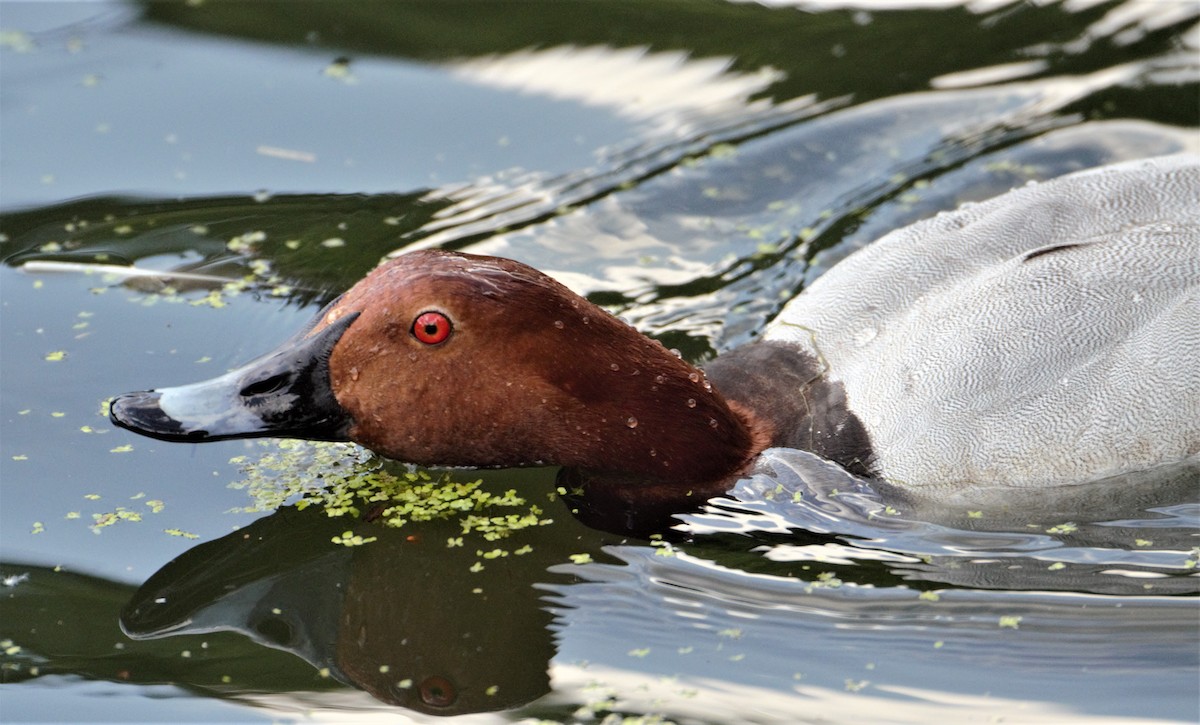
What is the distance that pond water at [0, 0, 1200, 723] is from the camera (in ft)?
14.1

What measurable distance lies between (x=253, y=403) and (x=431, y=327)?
630 millimetres

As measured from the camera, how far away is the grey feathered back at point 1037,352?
4746mm

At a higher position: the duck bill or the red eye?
the red eye

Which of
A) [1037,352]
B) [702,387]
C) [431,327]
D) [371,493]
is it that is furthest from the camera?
[371,493]

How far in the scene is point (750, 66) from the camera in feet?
27.2

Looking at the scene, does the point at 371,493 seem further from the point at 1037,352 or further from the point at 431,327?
the point at 1037,352

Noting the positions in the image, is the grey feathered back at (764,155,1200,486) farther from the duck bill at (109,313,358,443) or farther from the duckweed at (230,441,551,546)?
the duck bill at (109,313,358,443)

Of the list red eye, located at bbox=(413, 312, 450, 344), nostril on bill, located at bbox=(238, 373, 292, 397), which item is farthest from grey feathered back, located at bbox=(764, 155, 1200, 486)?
nostril on bill, located at bbox=(238, 373, 292, 397)

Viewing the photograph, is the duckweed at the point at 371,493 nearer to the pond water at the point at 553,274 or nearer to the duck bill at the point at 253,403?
the pond water at the point at 553,274

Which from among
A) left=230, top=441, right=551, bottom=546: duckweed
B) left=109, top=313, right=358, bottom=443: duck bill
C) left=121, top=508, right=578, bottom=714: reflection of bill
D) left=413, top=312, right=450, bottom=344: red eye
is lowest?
left=121, top=508, right=578, bottom=714: reflection of bill

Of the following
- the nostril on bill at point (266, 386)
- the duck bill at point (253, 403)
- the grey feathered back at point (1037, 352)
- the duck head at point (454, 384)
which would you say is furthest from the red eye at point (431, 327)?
the grey feathered back at point (1037, 352)

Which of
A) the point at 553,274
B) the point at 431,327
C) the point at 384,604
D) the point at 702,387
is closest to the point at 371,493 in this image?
the point at 384,604

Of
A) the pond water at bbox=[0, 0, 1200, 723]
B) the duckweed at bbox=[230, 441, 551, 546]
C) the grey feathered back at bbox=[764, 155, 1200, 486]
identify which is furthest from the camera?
the duckweed at bbox=[230, 441, 551, 546]

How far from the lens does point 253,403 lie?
15.3 ft
